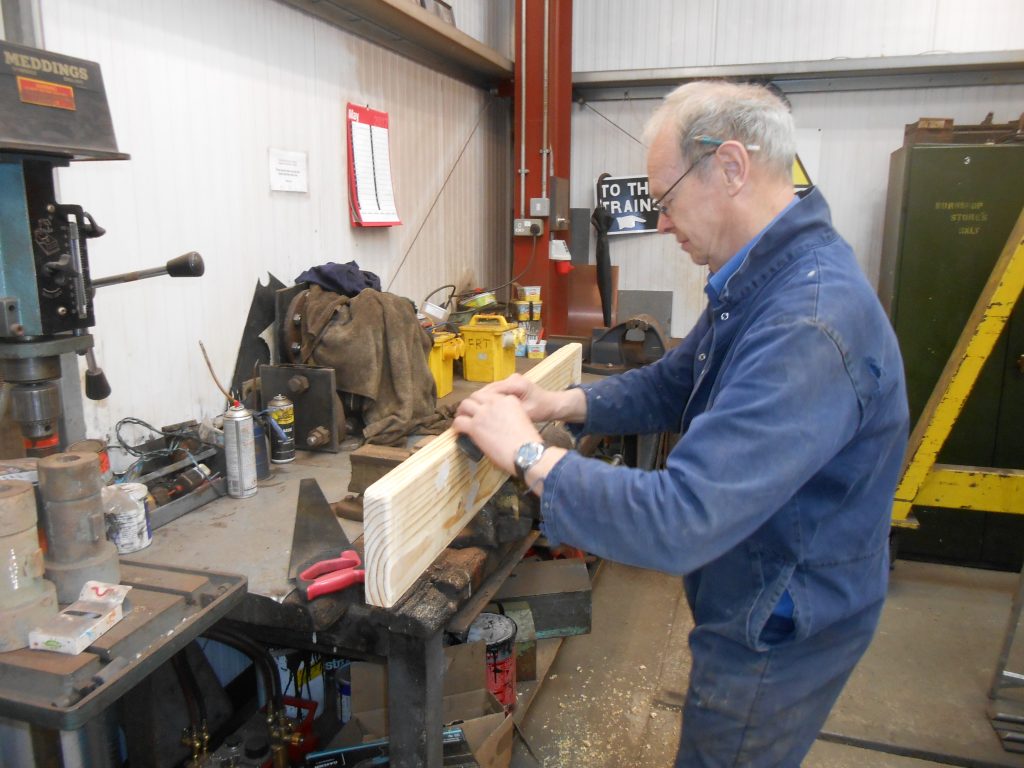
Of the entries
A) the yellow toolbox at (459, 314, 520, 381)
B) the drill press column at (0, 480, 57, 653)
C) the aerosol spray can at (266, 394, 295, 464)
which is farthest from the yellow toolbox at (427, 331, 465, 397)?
the drill press column at (0, 480, 57, 653)

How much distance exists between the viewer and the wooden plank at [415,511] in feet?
3.17

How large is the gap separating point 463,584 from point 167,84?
1.44 meters

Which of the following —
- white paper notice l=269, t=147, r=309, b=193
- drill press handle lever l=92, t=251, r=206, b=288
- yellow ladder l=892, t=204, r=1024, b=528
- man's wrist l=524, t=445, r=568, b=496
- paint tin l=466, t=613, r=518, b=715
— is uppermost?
white paper notice l=269, t=147, r=309, b=193

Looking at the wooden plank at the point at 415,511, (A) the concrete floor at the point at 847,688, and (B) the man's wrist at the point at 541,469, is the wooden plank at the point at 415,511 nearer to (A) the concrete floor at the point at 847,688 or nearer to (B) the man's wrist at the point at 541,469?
(B) the man's wrist at the point at 541,469

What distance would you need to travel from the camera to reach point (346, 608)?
116cm

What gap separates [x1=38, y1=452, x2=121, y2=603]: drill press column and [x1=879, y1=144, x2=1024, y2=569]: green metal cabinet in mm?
3058

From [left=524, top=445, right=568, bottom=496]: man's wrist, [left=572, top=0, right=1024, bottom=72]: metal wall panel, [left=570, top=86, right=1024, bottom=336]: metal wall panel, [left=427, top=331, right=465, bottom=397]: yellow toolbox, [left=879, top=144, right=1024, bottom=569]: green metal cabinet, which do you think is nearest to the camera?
[left=524, top=445, right=568, bottom=496]: man's wrist

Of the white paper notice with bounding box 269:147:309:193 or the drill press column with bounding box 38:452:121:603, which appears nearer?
the drill press column with bounding box 38:452:121:603

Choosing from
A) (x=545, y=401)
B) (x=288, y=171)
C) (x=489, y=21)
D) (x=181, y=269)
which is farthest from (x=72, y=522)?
(x=489, y=21)

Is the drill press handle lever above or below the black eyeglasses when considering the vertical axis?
below

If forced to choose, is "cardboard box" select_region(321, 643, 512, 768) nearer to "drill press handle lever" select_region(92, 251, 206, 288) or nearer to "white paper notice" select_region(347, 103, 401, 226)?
"drill press handle lever" select_region(92, 251, 206, 288)

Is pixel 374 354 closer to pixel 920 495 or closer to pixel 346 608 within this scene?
pixel 346 608

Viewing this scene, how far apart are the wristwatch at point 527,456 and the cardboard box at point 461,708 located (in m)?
0.85

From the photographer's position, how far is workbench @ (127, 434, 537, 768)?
3.73 ft
